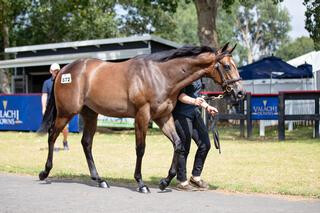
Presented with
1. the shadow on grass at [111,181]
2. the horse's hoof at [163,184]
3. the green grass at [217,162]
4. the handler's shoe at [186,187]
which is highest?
the horse's hoof at [163,184]

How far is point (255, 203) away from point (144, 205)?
1402 mm

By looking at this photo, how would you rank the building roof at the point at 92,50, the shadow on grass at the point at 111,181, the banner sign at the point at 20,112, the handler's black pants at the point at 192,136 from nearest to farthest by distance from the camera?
the handler's black pants at the point at 192,136, the shadow on grass at the point at 111,181, the banner sign at the point at 20,112, the building roof at the point at 92,50

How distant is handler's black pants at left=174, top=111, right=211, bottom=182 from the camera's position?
8.03 m

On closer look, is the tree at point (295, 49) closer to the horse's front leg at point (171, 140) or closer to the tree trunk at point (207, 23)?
the tree trunk at point (207, 23)

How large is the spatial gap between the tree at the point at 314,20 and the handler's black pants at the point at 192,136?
10.9 meters

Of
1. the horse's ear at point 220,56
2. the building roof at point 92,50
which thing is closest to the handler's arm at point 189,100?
the horse's ear at point 220,56

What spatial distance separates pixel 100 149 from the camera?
13.9 meters

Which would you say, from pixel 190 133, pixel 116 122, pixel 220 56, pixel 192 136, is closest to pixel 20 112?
pixel 116 122

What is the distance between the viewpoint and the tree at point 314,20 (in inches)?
698

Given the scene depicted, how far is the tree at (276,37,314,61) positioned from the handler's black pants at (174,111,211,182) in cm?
7978

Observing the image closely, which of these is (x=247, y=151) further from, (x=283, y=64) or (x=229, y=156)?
(x=283, y=64)

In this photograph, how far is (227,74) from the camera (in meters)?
7.57

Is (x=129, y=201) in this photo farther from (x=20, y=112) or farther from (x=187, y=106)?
(x=20, y=112)

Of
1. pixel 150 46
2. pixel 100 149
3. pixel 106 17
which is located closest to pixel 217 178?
pixel 100 149
